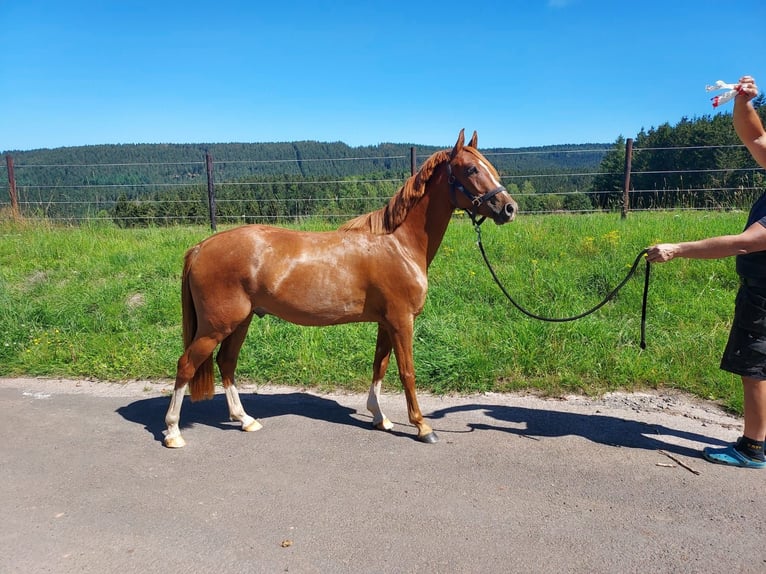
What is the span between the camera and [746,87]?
2914mm

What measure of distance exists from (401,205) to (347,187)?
38.8 ft

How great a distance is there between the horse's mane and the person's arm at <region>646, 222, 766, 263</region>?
1555 millimetres

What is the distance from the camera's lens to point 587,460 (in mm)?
3209

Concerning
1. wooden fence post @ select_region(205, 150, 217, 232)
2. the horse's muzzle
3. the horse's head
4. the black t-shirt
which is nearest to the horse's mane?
the horse's head

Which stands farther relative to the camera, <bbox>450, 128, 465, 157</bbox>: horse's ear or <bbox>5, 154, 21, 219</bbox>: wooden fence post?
<bbox>5, 154, 21, 219</bbox>: wooden fence post

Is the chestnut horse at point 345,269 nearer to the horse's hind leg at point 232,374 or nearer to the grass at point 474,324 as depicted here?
the horse's hind leg at point 232,374

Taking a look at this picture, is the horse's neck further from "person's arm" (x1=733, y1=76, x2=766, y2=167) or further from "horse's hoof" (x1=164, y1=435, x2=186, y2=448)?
"horse's hoof" (x1=164, y1=435, x2=186, y2=448)

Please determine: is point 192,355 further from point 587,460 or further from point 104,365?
point 587,460

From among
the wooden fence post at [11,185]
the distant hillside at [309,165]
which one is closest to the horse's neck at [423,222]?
the distant hillside at [309,165]

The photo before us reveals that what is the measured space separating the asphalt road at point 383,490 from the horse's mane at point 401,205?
1.55m

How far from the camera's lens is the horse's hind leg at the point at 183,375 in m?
3.55

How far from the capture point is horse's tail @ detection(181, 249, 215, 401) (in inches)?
144

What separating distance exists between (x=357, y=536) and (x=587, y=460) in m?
1.65

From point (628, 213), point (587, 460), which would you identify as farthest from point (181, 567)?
point (628, 213)
